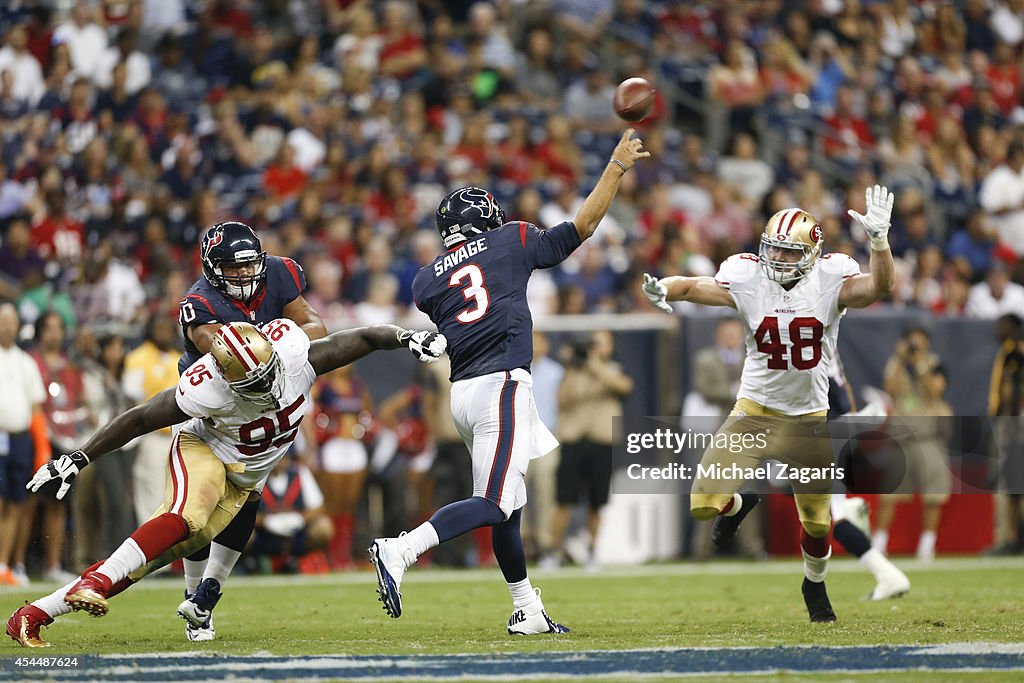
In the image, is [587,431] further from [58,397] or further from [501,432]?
[501,432]

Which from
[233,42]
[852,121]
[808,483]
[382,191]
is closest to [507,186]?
[382,191]

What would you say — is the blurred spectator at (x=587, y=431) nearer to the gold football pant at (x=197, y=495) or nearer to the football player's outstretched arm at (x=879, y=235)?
the football player's outstretched arm at (x=879, y=235)

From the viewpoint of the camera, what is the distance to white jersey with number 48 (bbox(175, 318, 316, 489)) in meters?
6.43

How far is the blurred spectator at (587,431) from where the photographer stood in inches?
474

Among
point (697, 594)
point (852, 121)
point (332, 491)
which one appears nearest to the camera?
point (697, 594)

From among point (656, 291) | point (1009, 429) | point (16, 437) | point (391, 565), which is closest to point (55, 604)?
point (391, 565)

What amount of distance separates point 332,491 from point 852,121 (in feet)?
26.3

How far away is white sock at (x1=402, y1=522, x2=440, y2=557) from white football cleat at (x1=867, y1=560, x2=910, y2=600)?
10.7ft

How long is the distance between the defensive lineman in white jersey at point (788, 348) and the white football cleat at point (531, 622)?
0.98m

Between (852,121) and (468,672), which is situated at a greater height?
(852,121)

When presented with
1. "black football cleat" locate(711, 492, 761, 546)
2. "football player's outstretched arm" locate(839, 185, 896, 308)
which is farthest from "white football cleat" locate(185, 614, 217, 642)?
"football player's outstretched arm" locate(839, 185, 896, 308)

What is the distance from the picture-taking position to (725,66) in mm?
16703

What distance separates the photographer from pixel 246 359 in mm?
6215

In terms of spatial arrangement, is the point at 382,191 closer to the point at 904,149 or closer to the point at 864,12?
the point at 904,149
